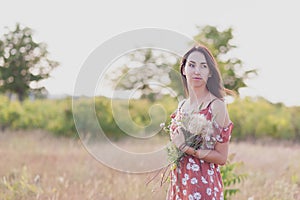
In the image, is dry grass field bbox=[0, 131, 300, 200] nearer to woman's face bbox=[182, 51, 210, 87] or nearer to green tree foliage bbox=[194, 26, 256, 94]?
woman's face bbox=[182, 51, 210, 87]

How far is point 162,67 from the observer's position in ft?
11.7

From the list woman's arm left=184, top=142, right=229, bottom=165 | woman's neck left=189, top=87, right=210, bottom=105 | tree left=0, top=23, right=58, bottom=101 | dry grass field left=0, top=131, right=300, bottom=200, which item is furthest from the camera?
tree left=0, top=23, right=58, bottom=101

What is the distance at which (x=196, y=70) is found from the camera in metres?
2.76

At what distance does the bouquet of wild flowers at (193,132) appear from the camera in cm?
270

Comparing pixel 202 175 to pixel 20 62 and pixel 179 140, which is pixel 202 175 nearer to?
pixel 179 140

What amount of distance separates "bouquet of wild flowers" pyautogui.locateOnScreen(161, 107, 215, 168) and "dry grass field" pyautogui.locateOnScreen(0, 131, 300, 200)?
1957 millimetres

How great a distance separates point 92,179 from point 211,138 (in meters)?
3.96

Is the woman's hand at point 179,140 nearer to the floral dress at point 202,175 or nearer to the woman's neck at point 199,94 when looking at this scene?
the floral dress at point 202,175

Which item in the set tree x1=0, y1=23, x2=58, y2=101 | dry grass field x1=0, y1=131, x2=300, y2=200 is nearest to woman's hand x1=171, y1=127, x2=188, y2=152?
dry grass field x1=0, y1=131, x2=300, y2=200

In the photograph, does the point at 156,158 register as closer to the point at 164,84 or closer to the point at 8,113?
the point at 164,84

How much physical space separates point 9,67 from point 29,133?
30.8ft

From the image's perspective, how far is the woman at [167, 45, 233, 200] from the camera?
8.93 ft

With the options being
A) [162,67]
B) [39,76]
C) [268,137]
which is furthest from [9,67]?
[162,67]

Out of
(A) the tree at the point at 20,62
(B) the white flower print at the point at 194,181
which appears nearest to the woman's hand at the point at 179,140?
(B) the white flower print at the point at 194,181
